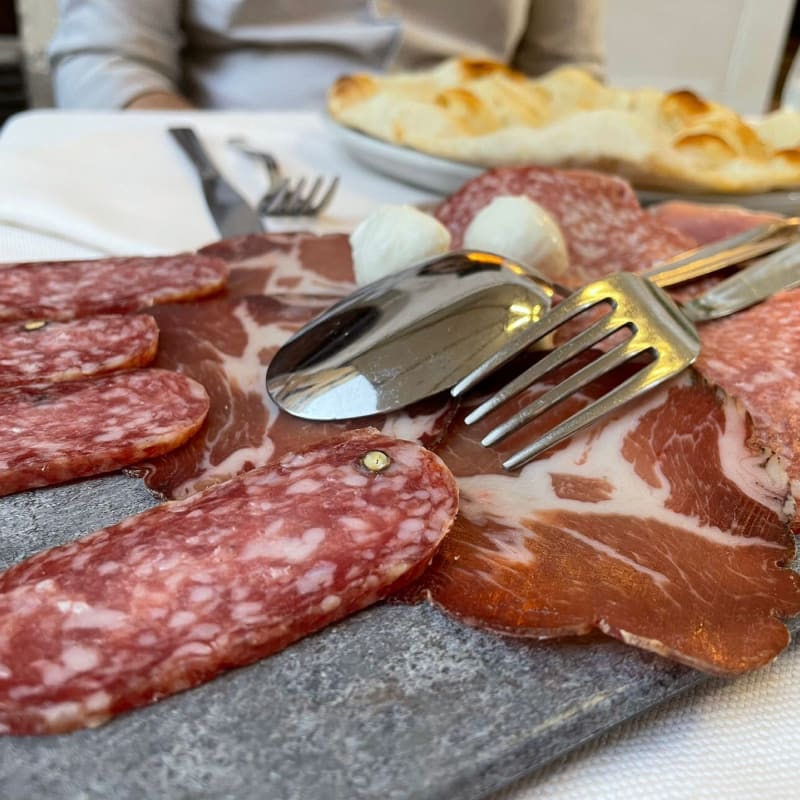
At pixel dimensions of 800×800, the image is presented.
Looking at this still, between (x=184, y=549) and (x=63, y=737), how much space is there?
0.45 feet

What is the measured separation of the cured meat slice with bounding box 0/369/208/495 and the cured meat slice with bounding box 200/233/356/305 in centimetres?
26

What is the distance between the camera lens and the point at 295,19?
233cm

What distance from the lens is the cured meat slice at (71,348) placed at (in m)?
0.81

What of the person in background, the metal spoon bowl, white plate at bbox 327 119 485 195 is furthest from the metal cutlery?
the person in background

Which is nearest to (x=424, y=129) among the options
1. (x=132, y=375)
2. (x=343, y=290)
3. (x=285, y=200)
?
(x=285, y=200)

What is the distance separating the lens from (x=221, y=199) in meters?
1.44

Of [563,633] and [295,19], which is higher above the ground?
[295,19]

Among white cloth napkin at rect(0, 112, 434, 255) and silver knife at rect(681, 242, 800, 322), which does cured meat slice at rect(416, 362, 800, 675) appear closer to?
silver knife at rect(681, 242, 800, 322)

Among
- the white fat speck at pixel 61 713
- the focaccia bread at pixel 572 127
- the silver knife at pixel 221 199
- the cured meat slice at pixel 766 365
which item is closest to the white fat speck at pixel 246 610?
the white fat speck at pixel 61 713

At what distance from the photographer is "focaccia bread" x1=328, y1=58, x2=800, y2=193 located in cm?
144

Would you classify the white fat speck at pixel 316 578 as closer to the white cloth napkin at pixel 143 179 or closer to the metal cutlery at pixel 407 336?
the metal cutlery at pixel 407 336

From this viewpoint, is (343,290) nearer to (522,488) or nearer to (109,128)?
(522,488)

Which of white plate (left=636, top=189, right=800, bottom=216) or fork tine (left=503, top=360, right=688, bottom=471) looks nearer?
fork tine (left=503, top=360, right=688, bottom=471)

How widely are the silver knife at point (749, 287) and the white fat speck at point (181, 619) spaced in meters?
0.68
